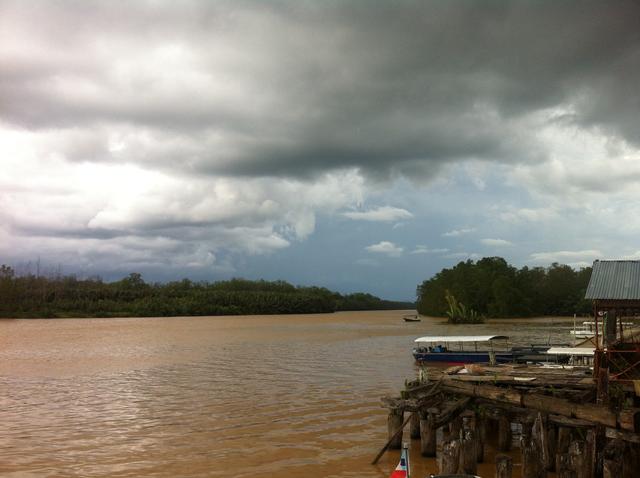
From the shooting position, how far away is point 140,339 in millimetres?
61031

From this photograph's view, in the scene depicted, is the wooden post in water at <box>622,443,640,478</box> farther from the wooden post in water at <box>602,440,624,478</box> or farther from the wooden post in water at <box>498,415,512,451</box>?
the wooden post in water at <box>498,415,512,451</box>

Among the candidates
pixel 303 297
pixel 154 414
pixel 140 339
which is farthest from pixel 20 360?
pixel 303 297

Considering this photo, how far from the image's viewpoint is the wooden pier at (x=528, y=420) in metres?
11.4

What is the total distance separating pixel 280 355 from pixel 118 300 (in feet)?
314

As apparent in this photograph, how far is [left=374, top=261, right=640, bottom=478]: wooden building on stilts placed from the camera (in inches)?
459

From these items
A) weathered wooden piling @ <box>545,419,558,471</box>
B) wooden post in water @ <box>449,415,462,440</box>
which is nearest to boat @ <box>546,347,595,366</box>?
weathered wooden piling @ <box>545,419,558,471</box>

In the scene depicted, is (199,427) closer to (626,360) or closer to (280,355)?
(626,360)

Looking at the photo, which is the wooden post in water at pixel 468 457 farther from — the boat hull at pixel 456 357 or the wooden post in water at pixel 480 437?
the boat hull at pixel 456 357

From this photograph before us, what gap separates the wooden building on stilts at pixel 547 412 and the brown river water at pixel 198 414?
117 centimetres

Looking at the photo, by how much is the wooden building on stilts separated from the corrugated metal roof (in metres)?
0.03

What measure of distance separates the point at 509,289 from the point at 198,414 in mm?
102644

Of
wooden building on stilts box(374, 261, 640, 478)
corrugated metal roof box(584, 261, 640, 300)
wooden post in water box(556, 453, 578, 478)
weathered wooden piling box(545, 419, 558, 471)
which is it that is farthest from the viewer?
corrugated metal roof box(584, 261, 640, 300)

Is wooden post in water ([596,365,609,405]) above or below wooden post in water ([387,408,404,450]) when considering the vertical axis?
above

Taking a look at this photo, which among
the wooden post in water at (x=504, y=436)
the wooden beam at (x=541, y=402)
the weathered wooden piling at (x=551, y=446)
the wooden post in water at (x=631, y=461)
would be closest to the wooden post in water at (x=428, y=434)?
the wooden beam at (x=541, y=402)
